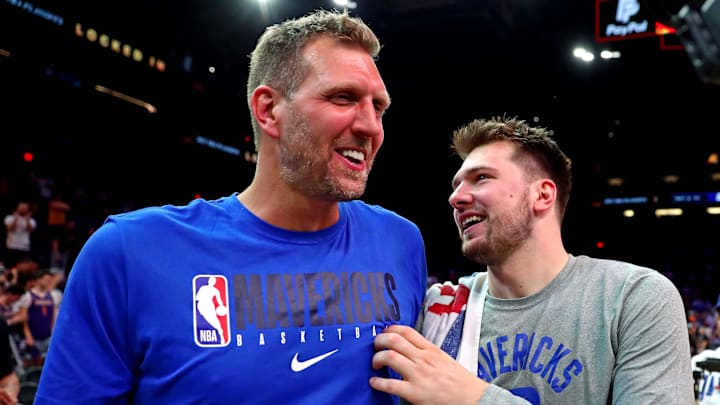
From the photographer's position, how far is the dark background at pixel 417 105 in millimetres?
11781

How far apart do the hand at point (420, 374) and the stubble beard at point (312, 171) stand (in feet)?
1.16

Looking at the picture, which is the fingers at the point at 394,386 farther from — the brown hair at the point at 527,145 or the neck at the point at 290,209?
the brown hair at the point at 527,145

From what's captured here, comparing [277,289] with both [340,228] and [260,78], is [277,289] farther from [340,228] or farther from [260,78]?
[260,78]

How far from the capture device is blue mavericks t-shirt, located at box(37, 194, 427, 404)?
125 cm

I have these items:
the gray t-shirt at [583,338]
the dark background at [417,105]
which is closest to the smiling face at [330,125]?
the gray t-shirt at [583,338]

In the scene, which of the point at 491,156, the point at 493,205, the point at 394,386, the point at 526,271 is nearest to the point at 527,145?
the point at 491,156

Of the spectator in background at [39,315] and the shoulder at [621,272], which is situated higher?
the shoulder at [621,272]

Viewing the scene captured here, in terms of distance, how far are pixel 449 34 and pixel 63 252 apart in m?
9.28

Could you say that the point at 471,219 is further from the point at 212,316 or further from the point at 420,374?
the point at 212,316

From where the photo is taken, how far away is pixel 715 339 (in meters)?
10.7

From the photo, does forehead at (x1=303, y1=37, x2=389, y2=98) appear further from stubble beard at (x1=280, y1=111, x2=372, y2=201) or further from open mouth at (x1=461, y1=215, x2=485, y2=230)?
open mouth at (x1=461, y1=215, x2=485, y2=230)

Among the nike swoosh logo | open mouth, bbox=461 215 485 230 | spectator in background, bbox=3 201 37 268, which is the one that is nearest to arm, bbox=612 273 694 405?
open mouth, bbox=461 215 485 230

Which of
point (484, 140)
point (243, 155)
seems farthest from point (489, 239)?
point (243, 155)

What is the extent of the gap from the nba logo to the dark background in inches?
251
